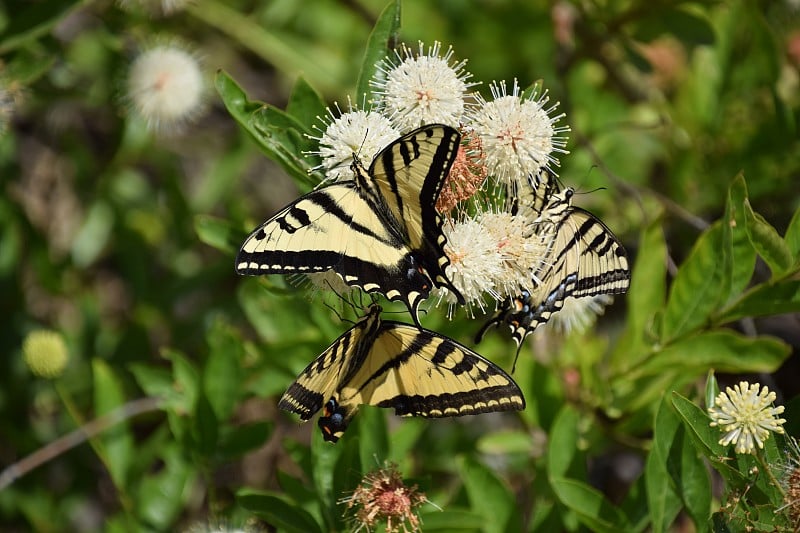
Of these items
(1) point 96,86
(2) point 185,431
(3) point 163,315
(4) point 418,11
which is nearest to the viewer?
(2) point 185,431

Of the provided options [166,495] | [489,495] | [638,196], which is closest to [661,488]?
[489,495]

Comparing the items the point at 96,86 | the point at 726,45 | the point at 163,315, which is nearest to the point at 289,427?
the point at 163,315

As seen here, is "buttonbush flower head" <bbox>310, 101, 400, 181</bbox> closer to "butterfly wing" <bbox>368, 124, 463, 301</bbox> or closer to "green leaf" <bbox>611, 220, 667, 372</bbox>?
"butterfly wing" <bbox>368, 124, 463, 301</bbox>

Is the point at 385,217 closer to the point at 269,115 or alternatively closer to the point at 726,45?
the point at 269,115

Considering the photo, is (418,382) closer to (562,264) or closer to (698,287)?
(562,264)

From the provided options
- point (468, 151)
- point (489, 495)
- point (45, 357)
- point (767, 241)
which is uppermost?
point (45, 357)
